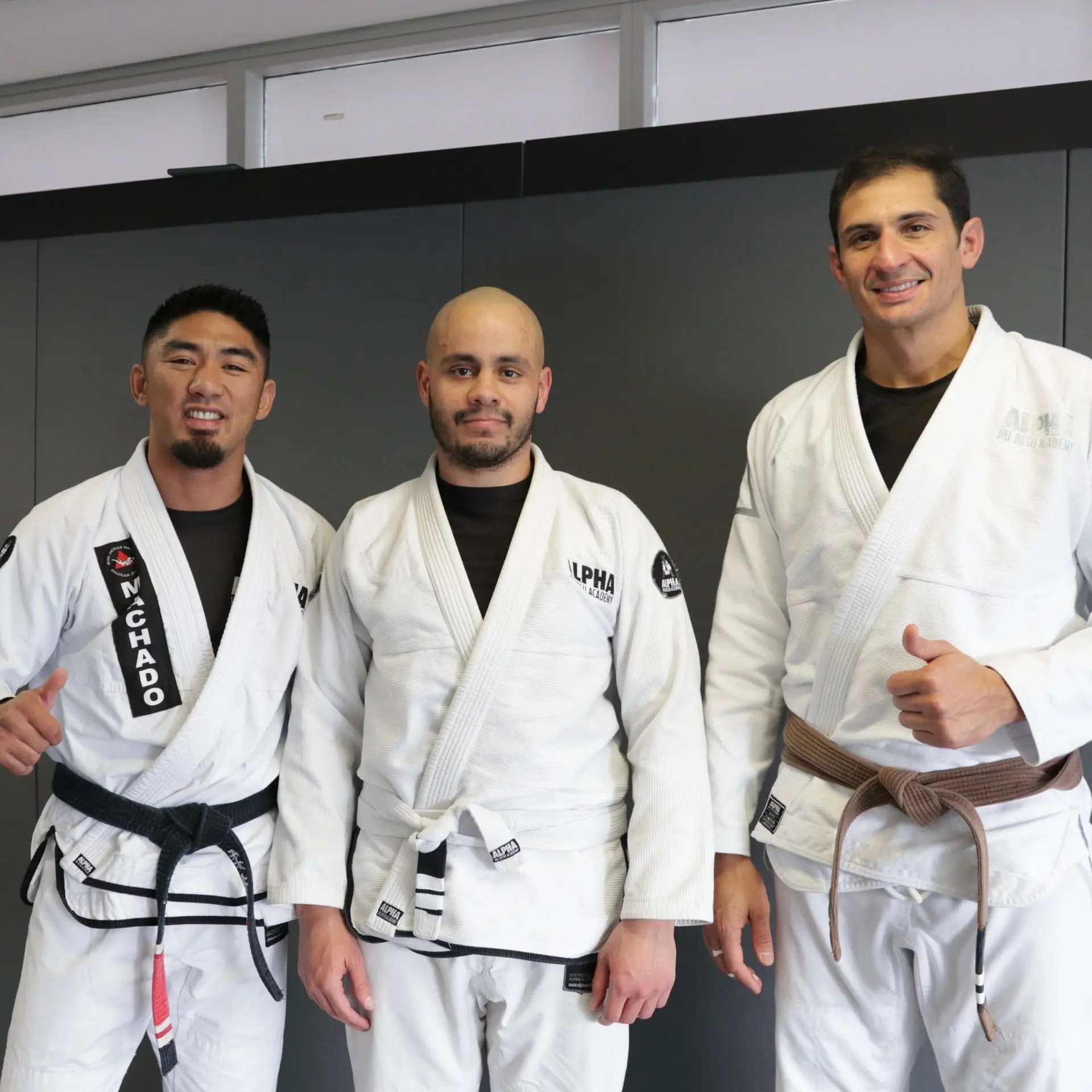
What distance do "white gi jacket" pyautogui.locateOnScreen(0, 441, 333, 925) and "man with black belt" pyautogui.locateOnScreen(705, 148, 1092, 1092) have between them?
0.80 m

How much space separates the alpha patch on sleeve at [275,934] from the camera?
1.88 m

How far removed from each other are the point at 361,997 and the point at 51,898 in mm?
567

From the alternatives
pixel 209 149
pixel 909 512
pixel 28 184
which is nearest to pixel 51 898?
pixel 909 512

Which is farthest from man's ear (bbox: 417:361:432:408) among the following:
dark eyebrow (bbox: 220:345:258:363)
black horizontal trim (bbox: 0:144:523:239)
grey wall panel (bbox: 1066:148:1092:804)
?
grey wall panel (bbox: 1066:148:1092:804)

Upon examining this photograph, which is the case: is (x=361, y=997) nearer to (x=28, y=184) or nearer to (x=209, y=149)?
(x=209, y=149)

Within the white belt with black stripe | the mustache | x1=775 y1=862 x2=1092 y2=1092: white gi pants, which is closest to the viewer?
x1=775 y1=862 x2=1092 y2=1092: white gi pants

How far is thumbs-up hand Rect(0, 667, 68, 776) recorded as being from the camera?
1.65m

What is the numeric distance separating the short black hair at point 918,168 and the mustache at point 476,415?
588 millimetres

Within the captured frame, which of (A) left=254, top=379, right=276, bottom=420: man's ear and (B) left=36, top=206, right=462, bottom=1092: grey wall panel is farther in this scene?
(B) left=36, top=206, right=462, bottom=1092: grey wall panel

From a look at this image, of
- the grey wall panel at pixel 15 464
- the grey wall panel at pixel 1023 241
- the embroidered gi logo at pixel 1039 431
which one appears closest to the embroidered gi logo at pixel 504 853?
the embroidered gi logo at pixel 1039 431

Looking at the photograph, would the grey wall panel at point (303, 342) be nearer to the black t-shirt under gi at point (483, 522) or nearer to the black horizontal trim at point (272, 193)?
the black horizontal trim at point (272, 193)

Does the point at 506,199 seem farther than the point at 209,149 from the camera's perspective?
No

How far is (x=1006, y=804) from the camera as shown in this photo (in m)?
1.58

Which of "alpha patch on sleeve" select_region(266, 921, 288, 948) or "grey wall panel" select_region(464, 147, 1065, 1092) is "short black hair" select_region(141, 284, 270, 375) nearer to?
"grey wall panel" select_region(464, 147, 1065, 1092)
